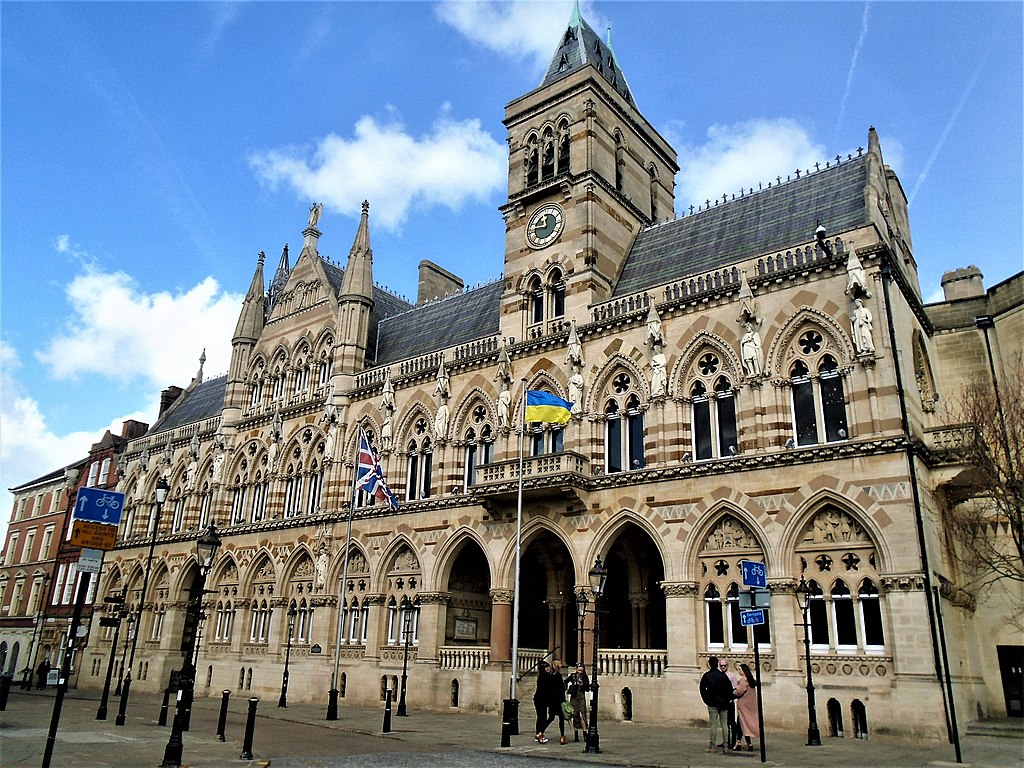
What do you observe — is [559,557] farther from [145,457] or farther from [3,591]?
[3,591]

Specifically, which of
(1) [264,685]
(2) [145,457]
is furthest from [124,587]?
(1) [264,685]

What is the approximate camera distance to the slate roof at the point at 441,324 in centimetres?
3756

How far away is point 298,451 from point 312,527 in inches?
190

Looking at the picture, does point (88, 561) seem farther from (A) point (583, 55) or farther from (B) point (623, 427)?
(A) point (583, 55)

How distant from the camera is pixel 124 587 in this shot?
48.7 meters

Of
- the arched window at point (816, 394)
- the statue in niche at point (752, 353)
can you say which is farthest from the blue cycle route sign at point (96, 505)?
the arched window at point (816, 394)

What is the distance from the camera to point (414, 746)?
63.5 ft

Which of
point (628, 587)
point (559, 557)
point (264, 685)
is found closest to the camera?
point (628, 587)

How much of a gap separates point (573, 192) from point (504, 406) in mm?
9351

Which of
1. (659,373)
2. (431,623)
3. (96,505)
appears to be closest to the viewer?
(96,505)

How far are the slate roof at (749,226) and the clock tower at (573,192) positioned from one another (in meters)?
1.37

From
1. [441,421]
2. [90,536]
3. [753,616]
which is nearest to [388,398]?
[441,421]

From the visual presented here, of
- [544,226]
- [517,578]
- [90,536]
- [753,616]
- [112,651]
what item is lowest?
[112,651]

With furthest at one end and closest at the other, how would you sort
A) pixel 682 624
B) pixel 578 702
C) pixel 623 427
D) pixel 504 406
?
1. pixel 504 406
2. pixel 623 427
3. pixel 682 624
4. pixel 578 702
